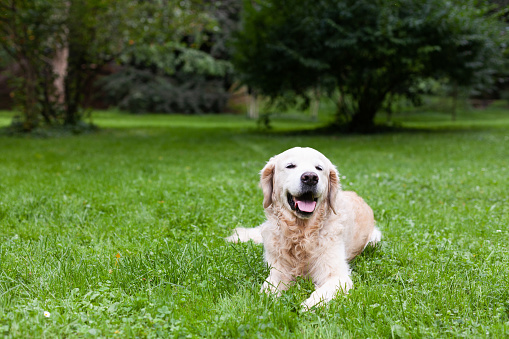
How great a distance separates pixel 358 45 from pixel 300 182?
1284 centimetres

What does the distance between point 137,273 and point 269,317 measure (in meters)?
1.12

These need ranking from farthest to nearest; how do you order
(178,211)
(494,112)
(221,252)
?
1. (494,112)
2. (178,211)
3. (221,252)

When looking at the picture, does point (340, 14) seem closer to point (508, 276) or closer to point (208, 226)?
point (208, 226)

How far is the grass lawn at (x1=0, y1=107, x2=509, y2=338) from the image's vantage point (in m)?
2.55

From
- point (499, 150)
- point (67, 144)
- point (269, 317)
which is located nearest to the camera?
point (269, 317)

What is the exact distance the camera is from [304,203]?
336 centimetres

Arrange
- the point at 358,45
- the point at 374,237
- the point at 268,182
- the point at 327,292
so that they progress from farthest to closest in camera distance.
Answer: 1. the point at 358,45
2. the point at 374,237
3. the point at 268,182
4. the point at 327,292

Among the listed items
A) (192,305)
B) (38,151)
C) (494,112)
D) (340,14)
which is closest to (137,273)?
(192,305)

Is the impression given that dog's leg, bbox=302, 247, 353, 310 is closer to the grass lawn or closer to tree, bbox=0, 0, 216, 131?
the grass lawn

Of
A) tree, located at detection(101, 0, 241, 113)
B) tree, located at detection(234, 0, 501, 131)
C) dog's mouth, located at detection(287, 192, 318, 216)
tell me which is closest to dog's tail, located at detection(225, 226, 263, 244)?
dog's mouth, located at detection(287, 192, 318, 216)

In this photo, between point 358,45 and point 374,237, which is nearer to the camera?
point 374,237

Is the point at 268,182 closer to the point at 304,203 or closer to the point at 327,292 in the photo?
the point at 304,203

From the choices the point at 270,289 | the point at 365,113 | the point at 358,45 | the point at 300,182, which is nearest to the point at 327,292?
the point at 270,289

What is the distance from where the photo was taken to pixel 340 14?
49.0 feet
